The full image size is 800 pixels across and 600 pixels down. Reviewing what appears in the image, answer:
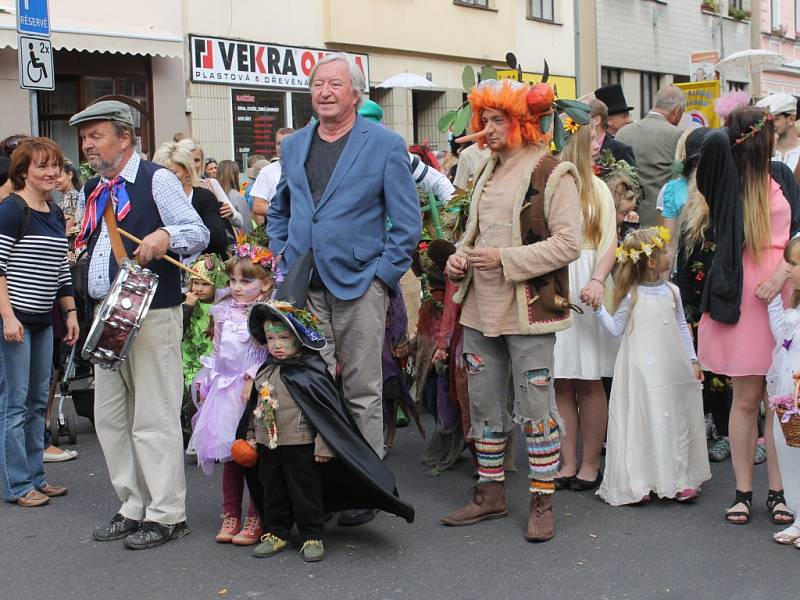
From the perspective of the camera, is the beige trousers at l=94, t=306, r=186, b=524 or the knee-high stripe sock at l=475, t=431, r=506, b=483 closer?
the beige trousers at l=94, t=306, r=186, b=524

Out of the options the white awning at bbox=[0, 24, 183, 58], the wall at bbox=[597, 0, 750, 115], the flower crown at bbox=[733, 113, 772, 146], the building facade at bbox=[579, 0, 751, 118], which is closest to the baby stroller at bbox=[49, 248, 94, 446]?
the flower crown at bbox=[733, 113, 772, 146]

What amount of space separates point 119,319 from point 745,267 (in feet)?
9.92

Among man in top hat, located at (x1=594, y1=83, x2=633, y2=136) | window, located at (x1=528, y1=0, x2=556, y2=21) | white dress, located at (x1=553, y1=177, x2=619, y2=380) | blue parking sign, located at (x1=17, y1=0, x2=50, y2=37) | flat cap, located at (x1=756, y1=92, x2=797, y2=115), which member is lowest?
white dress, located at (x1=553, y1=177, x2=619, y2=380)

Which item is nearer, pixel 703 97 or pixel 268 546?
pixel 268 546

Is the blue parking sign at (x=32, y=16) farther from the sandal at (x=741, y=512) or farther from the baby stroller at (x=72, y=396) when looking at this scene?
the sandal at (x=741, y=512)

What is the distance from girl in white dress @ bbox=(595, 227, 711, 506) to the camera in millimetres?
5797

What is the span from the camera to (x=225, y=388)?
5.29m

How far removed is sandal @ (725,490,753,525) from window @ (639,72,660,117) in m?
24.7

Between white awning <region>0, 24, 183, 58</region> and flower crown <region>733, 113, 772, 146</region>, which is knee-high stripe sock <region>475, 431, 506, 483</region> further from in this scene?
white awning <region>0, 24, 183, 58</region>

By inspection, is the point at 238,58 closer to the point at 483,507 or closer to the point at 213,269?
the point at 213,269

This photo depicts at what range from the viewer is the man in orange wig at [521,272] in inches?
204

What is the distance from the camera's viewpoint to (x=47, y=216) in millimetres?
6102

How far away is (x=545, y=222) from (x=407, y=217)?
65cm

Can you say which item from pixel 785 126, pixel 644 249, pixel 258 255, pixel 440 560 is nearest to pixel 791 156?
pixel 785 126
